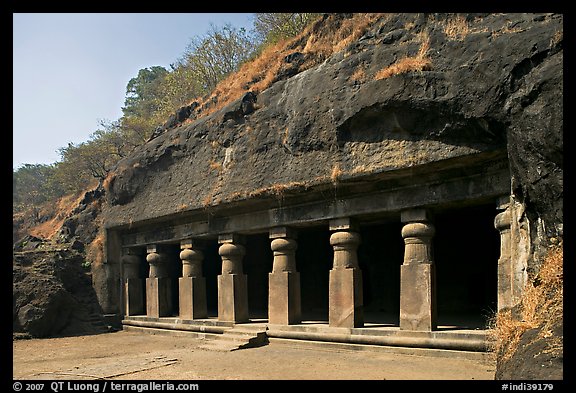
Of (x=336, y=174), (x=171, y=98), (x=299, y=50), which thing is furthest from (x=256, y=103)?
(x=171, y=98)

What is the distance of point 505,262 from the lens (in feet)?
24.0

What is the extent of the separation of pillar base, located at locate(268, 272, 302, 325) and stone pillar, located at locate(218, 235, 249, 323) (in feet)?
3.50

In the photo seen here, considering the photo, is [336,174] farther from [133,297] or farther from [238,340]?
[133,297]

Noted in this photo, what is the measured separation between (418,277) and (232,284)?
4.30 meters

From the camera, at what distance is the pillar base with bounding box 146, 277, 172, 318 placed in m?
13.0

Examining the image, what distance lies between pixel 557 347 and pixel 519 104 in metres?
3.28

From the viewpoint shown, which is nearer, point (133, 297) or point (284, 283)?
point (284, 283)

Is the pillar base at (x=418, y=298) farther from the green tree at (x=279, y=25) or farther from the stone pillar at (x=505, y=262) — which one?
the green tree at (x=279, y=25)

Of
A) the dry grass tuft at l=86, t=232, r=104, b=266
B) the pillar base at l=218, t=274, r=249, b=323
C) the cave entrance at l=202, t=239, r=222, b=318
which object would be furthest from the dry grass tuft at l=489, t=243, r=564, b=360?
the dry grass tuft at l=86, t=232, r=104, b=266

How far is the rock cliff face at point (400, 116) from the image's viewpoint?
6016 millimetres
